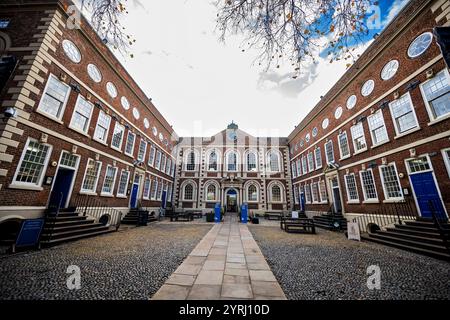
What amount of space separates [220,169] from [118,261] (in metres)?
17.7

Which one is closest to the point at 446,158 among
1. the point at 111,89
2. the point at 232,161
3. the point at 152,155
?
the point at 232,161

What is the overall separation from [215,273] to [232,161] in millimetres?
18849

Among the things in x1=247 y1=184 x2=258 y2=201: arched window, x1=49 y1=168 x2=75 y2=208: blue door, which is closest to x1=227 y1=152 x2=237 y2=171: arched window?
x1=247 y1=184 x2=258 y2=201: arched window

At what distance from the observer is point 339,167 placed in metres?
12.6

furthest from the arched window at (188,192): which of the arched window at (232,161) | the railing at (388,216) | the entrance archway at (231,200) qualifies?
the railing at (388,216)

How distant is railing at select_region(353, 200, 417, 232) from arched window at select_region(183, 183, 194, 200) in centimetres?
1674

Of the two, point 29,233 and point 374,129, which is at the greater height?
point 374,129

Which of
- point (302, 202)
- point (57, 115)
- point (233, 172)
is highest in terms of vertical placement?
point (233, 172)

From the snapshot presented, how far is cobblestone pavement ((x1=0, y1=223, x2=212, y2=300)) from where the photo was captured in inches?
110

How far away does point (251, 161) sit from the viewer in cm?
2222

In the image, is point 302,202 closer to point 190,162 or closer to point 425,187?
point 425,187

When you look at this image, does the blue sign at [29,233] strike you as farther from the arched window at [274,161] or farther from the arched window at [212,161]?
the arched window at [274,161]

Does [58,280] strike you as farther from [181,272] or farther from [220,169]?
[220,169]
